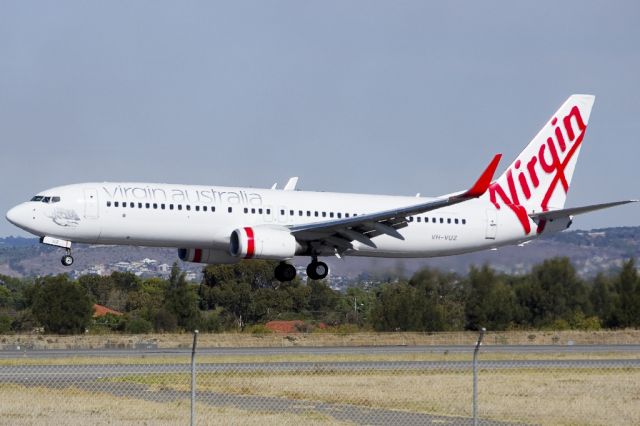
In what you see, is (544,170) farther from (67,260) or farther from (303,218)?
(67,260)

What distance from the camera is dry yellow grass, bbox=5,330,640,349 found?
46562mm

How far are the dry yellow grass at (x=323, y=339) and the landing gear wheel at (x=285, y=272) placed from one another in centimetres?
237

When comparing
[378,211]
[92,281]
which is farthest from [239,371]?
[92,281]

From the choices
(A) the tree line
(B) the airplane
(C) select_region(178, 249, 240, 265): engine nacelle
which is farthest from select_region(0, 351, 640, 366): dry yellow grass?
(C) select_region(178, 249, 240, 265): engine nacelle

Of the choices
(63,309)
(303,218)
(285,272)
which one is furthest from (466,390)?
(63,309)

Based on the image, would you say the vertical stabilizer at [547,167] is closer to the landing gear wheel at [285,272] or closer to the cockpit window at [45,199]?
the landing gear wheel at [285,272]

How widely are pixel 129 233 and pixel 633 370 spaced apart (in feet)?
63.9

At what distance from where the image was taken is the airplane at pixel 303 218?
45.3 m

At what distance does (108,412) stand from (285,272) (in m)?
26.5

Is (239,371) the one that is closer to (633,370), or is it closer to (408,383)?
(408,383)

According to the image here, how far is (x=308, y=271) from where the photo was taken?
1991 inches

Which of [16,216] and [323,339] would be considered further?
[323,339]

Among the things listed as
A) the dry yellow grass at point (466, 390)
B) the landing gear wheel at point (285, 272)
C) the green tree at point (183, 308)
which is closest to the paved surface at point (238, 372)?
the dry yellow grass at point (466, 390)

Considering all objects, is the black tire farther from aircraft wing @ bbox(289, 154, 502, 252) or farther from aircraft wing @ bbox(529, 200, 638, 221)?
aircraft wing @ bbox(529, 200, 638, 221)
